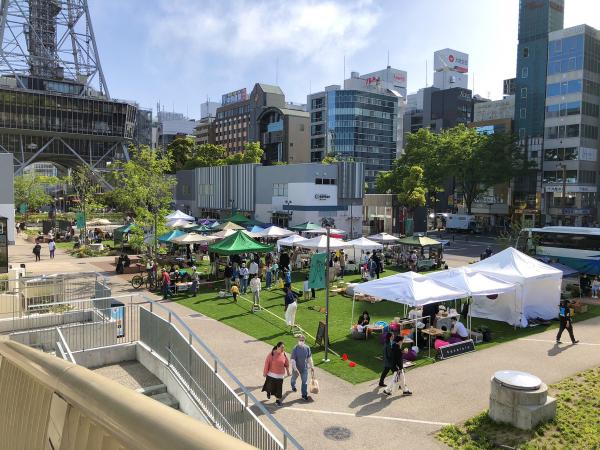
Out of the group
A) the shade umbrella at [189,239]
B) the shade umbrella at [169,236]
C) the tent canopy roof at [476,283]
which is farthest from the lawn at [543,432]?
the shade umbrella at [169,236]

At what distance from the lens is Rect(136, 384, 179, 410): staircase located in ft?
31.4

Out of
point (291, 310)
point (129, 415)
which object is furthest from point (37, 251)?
point (129, 415)

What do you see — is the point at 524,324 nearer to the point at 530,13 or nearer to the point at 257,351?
the point at 257,351

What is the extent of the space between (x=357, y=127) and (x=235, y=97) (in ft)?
156

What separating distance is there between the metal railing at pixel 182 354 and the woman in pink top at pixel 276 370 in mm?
597

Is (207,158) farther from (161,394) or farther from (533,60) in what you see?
(161,394)

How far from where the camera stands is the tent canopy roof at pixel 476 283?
17750 millimetres

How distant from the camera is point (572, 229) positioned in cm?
3212

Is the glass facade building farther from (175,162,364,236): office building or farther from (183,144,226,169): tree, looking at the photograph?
(175,162,364,236): office building

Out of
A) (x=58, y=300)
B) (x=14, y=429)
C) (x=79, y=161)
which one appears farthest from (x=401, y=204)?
(x=79, y=161)

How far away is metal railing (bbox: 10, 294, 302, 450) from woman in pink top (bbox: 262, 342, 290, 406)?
0.60 meters

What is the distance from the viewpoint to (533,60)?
2763 inches

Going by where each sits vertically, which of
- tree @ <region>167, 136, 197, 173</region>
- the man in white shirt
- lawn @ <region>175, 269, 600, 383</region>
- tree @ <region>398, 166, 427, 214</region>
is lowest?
lawn @ <region>175, 269, 600, 383</region>

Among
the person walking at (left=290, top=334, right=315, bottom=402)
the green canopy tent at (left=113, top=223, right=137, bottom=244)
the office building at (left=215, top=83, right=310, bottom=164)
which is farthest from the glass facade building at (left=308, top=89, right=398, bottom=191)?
the person walking at (left=290, top=334, right=315, bottom=402)
